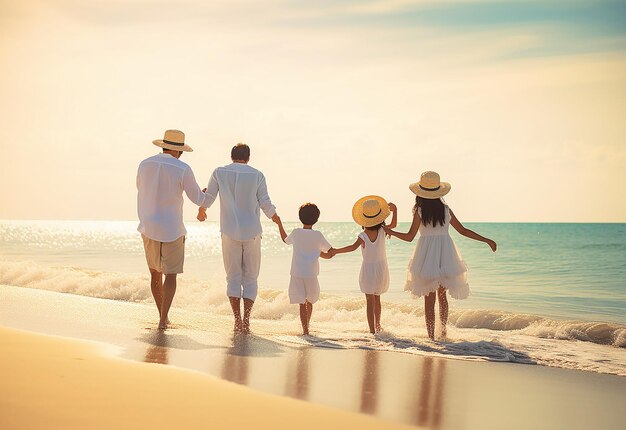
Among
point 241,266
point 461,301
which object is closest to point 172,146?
point 241,266

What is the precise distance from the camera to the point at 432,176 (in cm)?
909

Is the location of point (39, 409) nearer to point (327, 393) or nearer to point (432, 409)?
point (327, 393)

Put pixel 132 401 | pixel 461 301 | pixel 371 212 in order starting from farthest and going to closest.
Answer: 1. pixel 461 301
2. pixel 371 212
3. pixel 132 401

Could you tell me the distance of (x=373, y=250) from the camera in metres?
9.41

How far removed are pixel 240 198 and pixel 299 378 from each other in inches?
126

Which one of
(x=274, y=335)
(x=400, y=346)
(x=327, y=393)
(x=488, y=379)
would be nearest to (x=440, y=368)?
(x=488, y=379)

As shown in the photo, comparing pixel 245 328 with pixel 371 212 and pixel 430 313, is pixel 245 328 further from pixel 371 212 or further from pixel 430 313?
pixel 430 313

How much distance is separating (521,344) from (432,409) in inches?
165

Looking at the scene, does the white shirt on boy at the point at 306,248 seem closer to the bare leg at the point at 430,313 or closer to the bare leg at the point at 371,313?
the bare leg at the point at 371,313

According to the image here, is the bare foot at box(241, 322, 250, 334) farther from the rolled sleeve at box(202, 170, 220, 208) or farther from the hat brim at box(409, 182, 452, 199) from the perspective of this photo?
the hat brim at box(409, 182, 452, 199)

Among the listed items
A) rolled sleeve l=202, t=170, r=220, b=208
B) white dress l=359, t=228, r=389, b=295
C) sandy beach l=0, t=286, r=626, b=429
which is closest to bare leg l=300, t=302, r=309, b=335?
sandy beach l=0, t=286, r=626, b=429

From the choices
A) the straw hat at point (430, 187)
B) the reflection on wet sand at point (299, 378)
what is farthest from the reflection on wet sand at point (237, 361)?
the straw hat at point (430, 187)

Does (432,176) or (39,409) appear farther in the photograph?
(432,176)

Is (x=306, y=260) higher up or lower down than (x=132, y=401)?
higher up
